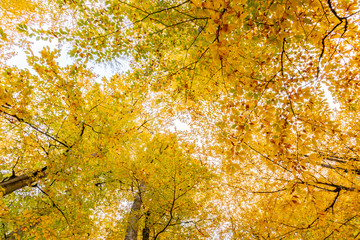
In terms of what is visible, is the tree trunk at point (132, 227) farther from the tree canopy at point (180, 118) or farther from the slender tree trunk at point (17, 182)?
the slender tree trunk at point (17, 182)

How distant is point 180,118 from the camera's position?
8.00 meters

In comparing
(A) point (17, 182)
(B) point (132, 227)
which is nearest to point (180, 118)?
(B) point (132, 227)

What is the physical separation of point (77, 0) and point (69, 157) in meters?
2.83

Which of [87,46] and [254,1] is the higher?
[87,46]

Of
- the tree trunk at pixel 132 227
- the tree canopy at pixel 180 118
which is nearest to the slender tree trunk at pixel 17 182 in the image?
the tree canopy at pixel 180 118

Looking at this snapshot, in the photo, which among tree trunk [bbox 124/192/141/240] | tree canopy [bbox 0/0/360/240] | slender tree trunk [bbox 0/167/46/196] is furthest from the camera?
tree trunk [bbox 124/192/141/240]

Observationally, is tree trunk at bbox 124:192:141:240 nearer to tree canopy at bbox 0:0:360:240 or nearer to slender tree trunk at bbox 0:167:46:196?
tree canopy at bbox 0:0:360:240

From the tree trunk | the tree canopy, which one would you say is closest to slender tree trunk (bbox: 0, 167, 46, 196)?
the tree canopy

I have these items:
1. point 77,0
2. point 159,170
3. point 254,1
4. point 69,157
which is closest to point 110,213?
point 159,170

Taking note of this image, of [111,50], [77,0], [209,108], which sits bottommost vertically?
[111,50]

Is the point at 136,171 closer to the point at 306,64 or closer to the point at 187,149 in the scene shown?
the point at 187,149

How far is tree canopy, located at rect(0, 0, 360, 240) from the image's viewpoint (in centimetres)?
173

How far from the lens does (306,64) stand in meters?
3.62

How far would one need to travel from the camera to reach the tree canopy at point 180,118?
1726 millimetres
